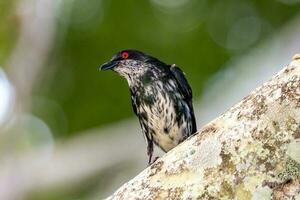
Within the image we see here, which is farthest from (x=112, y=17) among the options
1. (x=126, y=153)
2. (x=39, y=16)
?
(x=126, y=153)

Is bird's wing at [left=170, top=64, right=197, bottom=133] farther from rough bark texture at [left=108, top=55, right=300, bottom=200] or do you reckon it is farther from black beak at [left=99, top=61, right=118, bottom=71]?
rough bark texture at [left=108, top=55, right=300, bottom=200]

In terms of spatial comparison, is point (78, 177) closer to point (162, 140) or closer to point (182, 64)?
point (162, 140)

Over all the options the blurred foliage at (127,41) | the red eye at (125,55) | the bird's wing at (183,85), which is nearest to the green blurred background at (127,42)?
the blurred foliage at (127,41)

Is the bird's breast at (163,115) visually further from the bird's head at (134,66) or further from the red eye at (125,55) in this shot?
the red eye at (125,55)

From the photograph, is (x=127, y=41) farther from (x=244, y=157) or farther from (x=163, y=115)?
(x=244, y=157)

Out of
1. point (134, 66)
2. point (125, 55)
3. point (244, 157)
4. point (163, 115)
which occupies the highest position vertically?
point (125, 55)

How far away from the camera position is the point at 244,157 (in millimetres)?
3201

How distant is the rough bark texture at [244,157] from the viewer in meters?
3.10

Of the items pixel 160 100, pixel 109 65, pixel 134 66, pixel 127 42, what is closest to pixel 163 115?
pixel 160 100

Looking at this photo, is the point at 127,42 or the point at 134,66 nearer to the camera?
the point at 134,66

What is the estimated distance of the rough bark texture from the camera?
10.2 ft

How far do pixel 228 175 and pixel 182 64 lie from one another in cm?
811

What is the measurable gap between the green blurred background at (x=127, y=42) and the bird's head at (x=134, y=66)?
16.8 feet

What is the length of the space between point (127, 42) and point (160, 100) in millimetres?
5973
